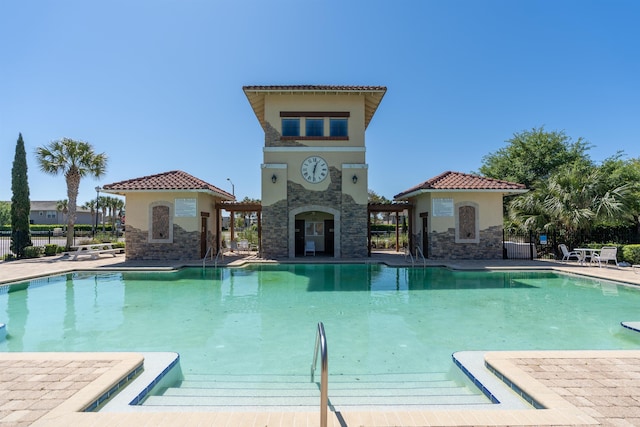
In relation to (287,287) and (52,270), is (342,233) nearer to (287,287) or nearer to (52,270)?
(287,287)

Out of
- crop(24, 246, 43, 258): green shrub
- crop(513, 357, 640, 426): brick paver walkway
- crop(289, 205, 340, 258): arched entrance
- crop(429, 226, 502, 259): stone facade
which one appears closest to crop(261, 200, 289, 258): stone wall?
crop(289, 205, 340, 258): arched entrance

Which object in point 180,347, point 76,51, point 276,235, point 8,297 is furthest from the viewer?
point 276,235

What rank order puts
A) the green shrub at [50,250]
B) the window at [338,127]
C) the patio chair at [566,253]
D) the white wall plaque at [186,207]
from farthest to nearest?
the green shrub at [50,250]
the window at [338,127]
the white wall plaque at [186,207]
the patio chair at [566,253]

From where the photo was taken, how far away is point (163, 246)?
690 inches

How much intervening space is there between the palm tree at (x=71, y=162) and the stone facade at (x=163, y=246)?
8740mm

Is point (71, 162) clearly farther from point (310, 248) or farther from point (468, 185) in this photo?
point (468, 185)

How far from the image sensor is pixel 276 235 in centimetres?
1802

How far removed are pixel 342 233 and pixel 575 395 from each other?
14.6m

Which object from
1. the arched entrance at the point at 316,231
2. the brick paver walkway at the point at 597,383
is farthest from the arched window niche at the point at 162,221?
A: the brick paver walkway at the point at 597,383

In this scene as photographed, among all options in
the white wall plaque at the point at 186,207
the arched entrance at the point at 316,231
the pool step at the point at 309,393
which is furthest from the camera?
the arched entrance at the point at 316,231

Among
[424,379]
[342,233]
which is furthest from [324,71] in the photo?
[424,379]

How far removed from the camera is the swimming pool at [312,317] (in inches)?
232

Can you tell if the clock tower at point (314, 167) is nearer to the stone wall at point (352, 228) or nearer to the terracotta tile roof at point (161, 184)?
the stone wall at point (352, 228)

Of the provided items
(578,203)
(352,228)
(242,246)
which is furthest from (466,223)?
(242,246)
